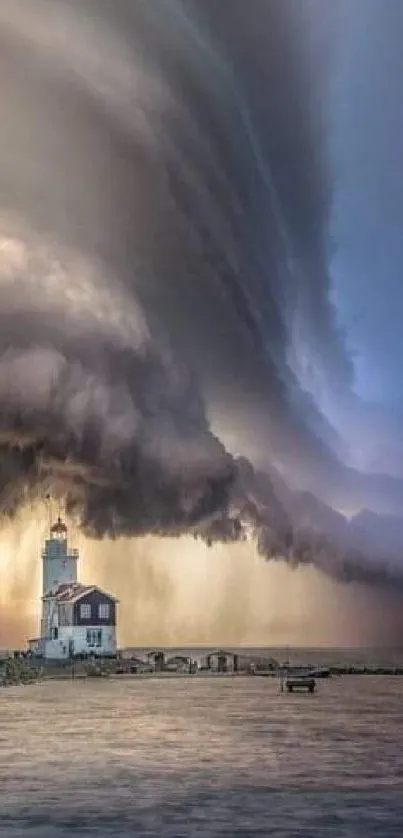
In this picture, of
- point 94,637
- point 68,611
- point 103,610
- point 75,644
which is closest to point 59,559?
point 103,610

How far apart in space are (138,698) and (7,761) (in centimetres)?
993

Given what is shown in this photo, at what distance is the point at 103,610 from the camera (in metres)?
23.0

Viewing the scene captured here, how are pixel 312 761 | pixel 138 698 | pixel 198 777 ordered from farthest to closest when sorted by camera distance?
pixel 138 698, pixel 312 761, pixel 198 777

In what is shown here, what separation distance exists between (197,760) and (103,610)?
502cm

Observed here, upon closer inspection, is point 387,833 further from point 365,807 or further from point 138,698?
point 138,698

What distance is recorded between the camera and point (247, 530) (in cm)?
2161

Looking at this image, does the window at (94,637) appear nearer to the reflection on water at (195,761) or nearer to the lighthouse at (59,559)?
the reflection on water at (195,761)

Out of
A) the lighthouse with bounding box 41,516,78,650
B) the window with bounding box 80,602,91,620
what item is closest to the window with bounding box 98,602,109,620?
the window with bounding box 80,602,91,620

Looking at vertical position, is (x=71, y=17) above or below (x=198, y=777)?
above

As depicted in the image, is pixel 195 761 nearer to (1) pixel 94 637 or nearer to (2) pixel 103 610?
(2) pixel 103 610

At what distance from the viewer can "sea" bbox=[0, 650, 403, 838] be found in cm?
1338

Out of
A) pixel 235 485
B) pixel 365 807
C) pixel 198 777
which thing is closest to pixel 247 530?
pixel 235 485

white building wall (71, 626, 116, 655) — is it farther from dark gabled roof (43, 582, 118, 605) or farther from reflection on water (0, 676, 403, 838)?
reflection on water (0, 676, 403, 838)

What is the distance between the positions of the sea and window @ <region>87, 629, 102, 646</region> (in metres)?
1.43
